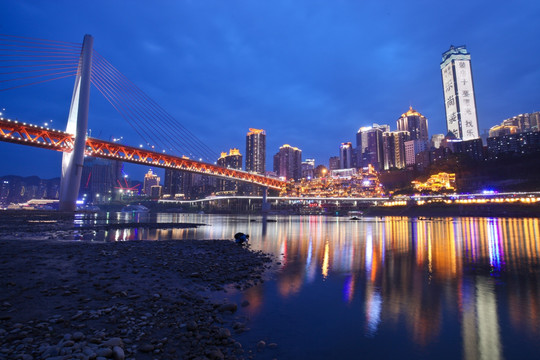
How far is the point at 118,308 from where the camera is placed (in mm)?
6418

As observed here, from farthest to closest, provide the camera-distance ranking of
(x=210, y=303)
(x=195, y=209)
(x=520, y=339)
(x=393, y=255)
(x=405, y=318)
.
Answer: (x=195, y=209), (x=393, y=255), (x=210, y=303), (x=405, y=318), (x=520, y=339)

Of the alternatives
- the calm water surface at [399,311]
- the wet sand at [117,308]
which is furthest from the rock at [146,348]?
the calm water surface at [399,311]

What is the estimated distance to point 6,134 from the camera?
46.7 m

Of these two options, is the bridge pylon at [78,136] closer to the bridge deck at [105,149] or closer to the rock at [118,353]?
the bridge deck at [105,149]

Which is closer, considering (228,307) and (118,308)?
(118,308)

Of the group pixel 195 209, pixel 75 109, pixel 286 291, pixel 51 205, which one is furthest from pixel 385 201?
pixel 51 205

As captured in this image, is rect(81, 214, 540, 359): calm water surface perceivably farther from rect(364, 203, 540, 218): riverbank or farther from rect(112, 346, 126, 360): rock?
rect(364, 203, 540, 218): riverbank

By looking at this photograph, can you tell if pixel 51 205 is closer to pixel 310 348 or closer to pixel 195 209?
pixel 195 209

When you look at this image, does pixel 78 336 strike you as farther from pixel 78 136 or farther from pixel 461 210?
pixel 461 210

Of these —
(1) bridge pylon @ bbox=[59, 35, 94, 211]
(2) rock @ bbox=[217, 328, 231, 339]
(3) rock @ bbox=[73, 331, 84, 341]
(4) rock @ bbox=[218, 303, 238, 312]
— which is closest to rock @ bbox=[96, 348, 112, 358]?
(3) rock @ bbox=[73, 331, 84, 341]

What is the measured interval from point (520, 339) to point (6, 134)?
6569cm

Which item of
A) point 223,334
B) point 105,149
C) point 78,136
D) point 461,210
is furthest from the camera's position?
point 461,210

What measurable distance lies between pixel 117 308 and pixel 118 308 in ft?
0.10

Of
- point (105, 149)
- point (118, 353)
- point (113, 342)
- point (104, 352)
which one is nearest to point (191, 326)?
point (113, 342)
